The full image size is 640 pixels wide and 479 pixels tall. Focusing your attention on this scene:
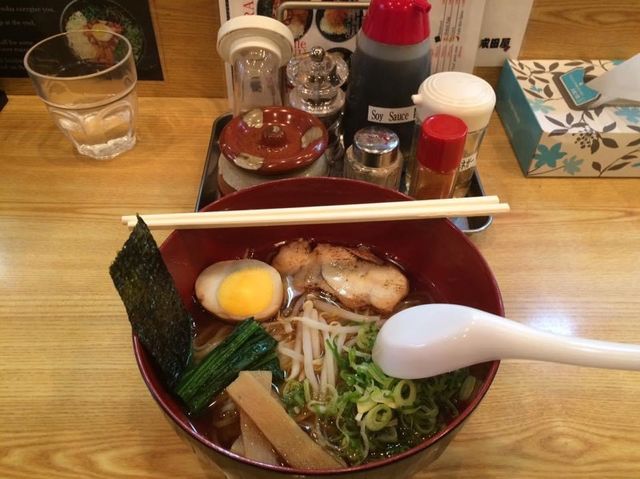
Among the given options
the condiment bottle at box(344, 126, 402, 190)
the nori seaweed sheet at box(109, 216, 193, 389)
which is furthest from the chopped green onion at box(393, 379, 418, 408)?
the condiment bottle at box(344, 126, 402, 190)

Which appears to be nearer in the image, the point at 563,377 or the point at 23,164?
the point at 563,377

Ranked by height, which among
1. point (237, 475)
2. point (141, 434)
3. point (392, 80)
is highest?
point (392, 80)

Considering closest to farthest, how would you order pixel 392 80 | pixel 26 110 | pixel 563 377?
pixel 563 377 → pixel 392 80 → pixel 26 110

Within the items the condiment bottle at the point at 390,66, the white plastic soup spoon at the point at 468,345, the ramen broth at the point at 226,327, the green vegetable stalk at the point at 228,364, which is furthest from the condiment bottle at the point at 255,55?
the white plastic soup spoon at the point at 468,345

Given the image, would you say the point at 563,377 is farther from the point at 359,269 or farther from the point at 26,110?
the point at 26,110

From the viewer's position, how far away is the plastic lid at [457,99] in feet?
3.14

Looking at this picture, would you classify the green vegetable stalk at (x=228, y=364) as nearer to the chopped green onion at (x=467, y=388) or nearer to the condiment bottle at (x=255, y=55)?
the chopped green onion at (x=467, y=388)

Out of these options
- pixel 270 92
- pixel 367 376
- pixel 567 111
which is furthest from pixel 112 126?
pixel 567 111

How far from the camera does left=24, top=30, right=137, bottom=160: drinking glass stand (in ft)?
3.80

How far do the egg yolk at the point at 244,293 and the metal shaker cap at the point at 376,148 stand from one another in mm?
288

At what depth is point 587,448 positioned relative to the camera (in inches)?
30.7

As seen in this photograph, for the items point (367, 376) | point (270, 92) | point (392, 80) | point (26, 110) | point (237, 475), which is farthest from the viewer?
point (26, 110)

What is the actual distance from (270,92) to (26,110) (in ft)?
2.07

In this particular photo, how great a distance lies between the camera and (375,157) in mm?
978
